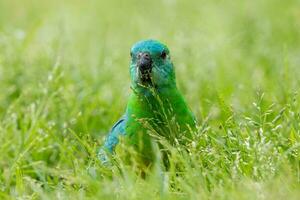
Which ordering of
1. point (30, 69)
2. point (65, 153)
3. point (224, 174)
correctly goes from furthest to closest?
1. point (30, 69)
2. point (65, 153)
3. point (224, 174)

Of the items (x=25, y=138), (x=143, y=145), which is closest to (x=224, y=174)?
(x=143, y=145)

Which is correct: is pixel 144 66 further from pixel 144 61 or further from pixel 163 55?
pixel 163 55

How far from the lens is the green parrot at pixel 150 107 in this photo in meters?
3.62

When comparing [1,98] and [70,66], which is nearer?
[1,98]

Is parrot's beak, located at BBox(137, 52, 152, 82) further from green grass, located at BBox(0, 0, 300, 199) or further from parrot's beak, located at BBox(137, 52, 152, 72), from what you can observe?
green grass, located at BBox(0, 0, 300, 199)

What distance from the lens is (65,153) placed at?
3.98 meters

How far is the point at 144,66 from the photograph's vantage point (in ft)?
12.5

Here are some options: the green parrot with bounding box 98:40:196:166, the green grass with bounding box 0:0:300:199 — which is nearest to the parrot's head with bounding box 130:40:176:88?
the green parrot with bounding box 98:40:196:166

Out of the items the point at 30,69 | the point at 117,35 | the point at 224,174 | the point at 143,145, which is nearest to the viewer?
the point at 224,174

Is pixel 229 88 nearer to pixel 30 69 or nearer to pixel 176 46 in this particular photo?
pixel 176 46

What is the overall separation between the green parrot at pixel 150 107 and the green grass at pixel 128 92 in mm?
123

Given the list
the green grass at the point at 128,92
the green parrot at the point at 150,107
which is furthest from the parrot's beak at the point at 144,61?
the green grass at the point at 128,92

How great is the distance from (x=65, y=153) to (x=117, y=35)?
2877mm

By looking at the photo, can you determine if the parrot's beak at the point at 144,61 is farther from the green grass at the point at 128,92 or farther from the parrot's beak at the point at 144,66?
the green grass at the point at 128,92
